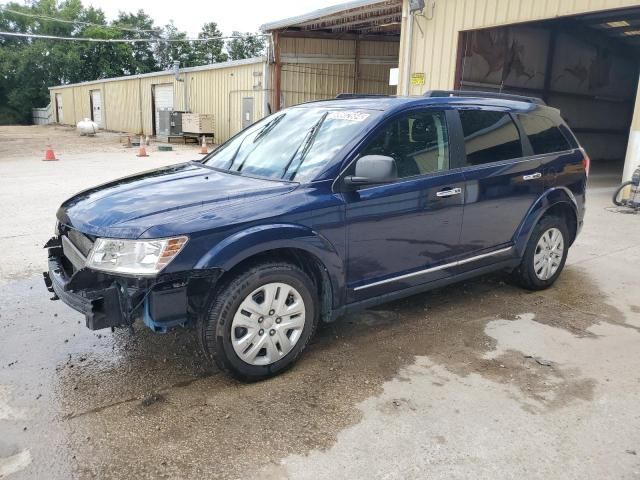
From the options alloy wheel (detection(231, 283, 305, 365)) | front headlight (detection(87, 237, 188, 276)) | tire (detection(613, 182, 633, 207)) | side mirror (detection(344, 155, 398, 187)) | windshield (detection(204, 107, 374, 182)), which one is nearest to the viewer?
front headlight (detection(87, 237, 188, 276))

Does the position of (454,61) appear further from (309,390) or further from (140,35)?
(140,35)

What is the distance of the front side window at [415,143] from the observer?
12.2 ft

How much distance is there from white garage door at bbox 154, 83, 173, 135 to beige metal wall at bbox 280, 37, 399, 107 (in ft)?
35.7

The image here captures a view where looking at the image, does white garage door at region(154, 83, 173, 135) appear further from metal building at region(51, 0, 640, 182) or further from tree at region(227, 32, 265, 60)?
tree at region(227, 32, 265, 60)

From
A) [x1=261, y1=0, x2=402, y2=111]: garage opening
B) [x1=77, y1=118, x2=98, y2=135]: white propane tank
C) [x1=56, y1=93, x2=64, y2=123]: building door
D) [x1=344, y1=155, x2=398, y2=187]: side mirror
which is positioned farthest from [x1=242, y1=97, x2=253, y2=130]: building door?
[x1=56, y1=93, x2=64, y2=123]: building door

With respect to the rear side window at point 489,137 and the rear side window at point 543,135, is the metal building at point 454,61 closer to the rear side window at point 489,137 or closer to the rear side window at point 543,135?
the rear side window at point 543,135

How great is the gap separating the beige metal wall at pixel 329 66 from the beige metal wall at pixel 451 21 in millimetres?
7789

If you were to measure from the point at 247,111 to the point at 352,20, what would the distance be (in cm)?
648

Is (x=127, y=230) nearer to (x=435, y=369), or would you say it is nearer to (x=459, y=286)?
(x=435, y=369)

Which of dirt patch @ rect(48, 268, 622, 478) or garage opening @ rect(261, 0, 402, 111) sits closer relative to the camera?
dirt patch @ rect(48, 268, 622, 478)

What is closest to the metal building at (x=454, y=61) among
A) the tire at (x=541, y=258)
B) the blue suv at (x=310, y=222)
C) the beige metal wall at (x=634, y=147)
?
the beige metal wall at (x=634, y=147)

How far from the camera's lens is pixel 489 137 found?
14.3ft

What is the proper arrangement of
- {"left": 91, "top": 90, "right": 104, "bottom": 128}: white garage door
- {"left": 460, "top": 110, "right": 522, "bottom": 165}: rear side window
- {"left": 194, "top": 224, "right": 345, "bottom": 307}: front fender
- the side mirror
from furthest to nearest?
1. {"left": 91, "top": 90, "right": 104, "bottom": 128}: white garage door
2. {"left": 460, "top": 110, "right": 522, "bottom": 165}: rear side window
3. the side mirror
4. {"left": 194, "top": 224, "right": 345, "bottom": 307}: front fender

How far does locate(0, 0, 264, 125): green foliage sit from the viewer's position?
157 feet
